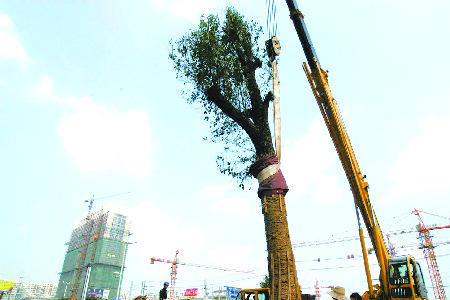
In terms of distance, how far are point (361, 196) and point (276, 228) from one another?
531 centimetres

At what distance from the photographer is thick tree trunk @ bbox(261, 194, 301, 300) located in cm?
771

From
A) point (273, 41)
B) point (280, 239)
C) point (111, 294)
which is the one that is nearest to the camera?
point (280, 239)

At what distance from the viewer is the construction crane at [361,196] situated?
11.0m

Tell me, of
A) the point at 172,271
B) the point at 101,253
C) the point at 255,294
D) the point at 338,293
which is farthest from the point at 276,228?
the point at 101,253

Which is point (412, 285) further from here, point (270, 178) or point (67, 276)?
point (67, 276)

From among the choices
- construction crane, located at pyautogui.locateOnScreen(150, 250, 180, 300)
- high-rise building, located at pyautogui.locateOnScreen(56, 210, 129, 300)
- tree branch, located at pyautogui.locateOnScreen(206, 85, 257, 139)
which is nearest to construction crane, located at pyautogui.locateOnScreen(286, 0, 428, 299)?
tree branch, located at pyautogui.locateOnScreen(206, 85, 257, 139)

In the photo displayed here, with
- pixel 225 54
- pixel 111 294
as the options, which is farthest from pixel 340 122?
pixel 111 294

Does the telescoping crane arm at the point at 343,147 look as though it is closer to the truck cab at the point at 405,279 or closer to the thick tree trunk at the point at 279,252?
the truck cab at the point at 405,279

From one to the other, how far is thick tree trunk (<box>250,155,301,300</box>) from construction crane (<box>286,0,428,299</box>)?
4.92 metres

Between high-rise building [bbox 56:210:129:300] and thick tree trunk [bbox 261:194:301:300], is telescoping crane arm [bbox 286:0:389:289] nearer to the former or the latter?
thick tree trunk [bbox 261:194:301:300]

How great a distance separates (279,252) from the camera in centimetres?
819

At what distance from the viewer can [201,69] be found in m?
13.5

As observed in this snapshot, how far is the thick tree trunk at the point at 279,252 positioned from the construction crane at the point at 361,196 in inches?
200

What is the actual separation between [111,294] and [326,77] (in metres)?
157
